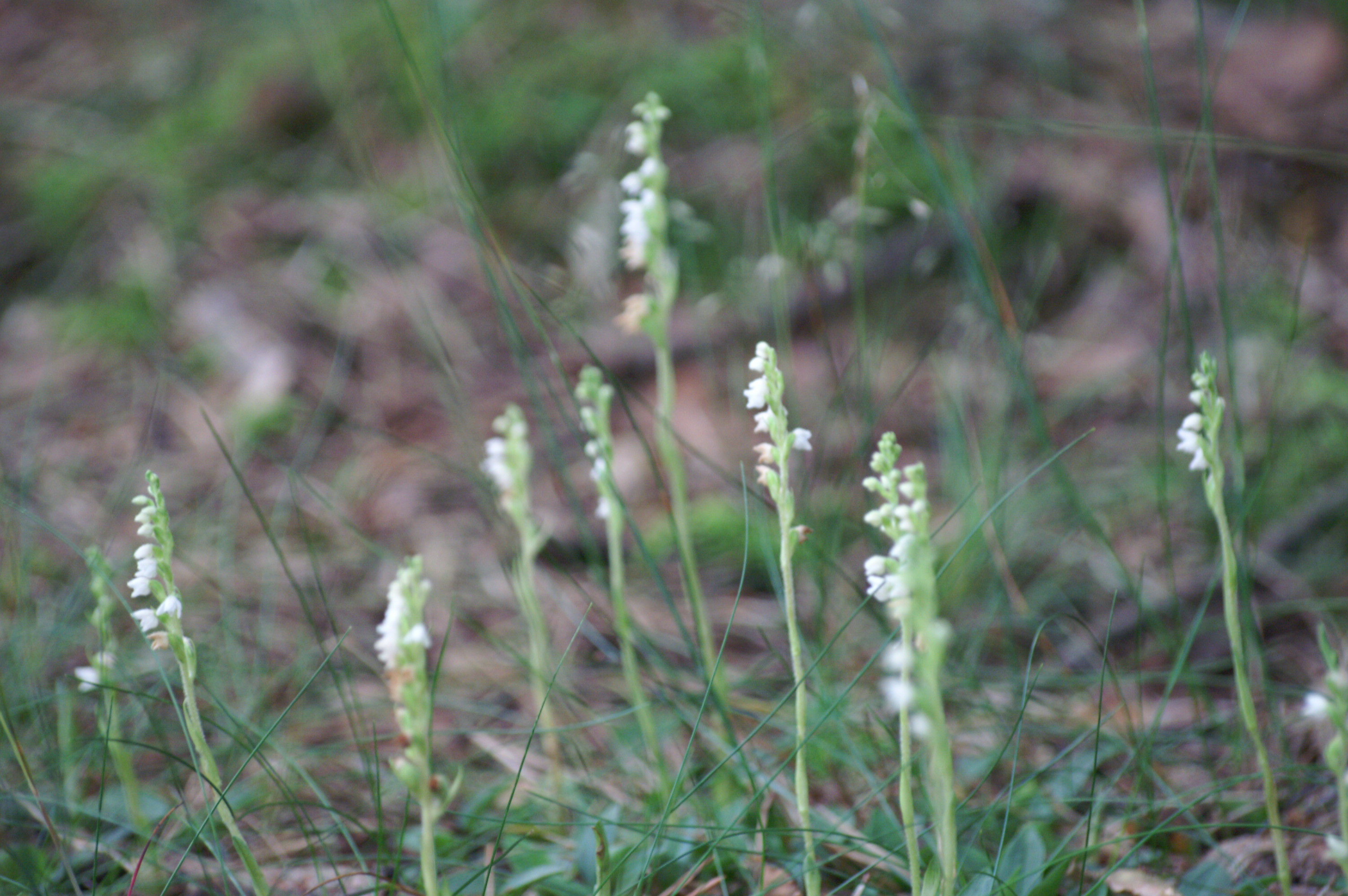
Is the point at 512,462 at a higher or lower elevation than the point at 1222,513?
lower

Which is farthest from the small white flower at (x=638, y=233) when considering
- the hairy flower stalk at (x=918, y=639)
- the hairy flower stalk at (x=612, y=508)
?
the hairy flower stalk at (x=918, y=639)

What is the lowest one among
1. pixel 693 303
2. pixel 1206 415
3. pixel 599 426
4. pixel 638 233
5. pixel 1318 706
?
pixel 693 303

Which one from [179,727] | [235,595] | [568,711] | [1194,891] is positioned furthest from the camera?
[235,595]

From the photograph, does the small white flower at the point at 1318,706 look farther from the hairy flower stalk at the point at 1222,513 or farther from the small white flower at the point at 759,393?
the small white flower at the point at 759,393

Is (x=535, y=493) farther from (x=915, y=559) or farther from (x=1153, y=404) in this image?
(x=915, y=559)

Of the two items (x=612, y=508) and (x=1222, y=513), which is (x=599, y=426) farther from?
(x=1222, y=513)

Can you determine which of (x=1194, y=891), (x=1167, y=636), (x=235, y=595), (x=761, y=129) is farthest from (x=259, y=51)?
(x=1194, y=891)

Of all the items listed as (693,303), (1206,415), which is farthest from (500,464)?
(693,303)

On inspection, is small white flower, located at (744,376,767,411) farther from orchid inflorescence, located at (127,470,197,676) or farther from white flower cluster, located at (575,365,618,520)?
orchid inflorescence, located at (127,470,197,676)
